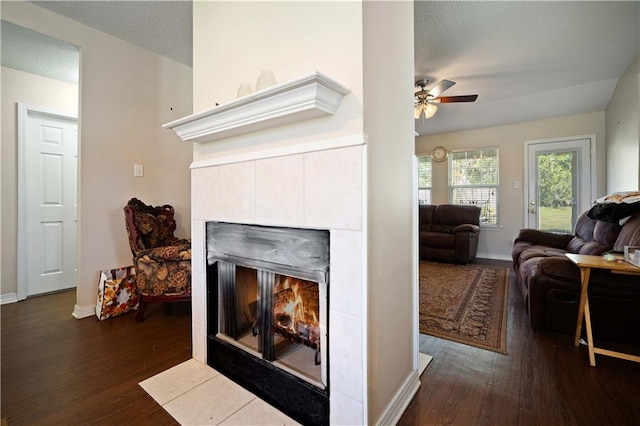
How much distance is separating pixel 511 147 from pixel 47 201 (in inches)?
250

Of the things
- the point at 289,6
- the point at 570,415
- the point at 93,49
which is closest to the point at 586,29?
the point at 289,6

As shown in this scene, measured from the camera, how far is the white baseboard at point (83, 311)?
234cm

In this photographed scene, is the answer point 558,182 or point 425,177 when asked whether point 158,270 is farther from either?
point 558,182

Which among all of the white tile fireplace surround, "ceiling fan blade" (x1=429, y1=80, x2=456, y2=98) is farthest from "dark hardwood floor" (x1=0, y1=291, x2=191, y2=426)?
"ceiling fan blade" (x1=429, y1=80, x2=456, y2=98)

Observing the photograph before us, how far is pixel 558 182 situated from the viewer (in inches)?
167

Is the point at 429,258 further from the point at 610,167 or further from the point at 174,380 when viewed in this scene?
the point at 174,380

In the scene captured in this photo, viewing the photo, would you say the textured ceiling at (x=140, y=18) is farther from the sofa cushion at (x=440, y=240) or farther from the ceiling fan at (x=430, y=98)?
the sofa cushion at (x=440, y=240)

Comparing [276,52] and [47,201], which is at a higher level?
[276,52]

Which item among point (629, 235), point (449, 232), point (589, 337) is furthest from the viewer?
point (449, 232)

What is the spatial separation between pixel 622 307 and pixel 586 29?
2228 mm

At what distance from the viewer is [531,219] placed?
444cm

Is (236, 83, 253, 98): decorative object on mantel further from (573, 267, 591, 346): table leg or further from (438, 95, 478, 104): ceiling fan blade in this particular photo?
(438, 95, 478, 104): ceiling fan blade

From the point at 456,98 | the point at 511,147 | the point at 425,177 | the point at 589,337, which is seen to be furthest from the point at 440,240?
the point at 589,337

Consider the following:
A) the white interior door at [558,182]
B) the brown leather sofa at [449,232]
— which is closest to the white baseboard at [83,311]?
the brown leather sofa at [449,232]
